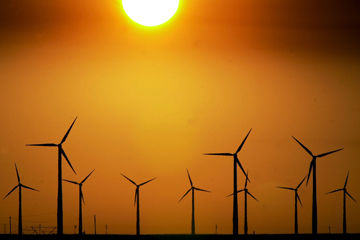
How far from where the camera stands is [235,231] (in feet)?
189

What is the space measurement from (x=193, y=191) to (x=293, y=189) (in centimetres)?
1767

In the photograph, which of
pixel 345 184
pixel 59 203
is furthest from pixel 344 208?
pixel 59 203
